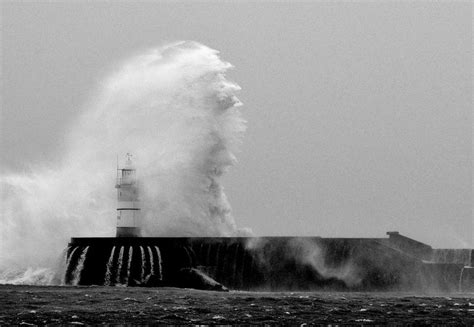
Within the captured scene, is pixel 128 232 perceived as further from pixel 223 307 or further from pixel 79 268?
pixel 223 307

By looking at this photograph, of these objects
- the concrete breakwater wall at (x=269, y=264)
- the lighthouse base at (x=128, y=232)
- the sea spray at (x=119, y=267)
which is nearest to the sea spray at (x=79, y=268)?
the concrete breakwater wall at (x=269, y=264)

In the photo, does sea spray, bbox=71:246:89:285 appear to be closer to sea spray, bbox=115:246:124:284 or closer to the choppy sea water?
sea spray, bbox=115:246:124:284

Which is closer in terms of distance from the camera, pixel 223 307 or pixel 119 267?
pixel 223 307

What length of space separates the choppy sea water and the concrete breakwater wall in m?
0.83

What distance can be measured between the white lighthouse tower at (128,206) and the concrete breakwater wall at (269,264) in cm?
327

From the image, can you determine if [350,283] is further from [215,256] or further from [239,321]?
[239,321]

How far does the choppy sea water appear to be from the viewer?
32.3 m

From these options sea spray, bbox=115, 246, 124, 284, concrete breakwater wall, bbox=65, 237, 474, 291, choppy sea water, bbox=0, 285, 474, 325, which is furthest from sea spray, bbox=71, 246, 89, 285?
choppy sea water, bbox=0, 285, 474, 325

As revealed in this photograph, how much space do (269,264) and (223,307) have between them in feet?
21.6

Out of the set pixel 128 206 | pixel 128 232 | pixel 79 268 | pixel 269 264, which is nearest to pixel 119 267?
pixel 79 268

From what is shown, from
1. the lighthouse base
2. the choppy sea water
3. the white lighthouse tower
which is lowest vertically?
the choppy sea water

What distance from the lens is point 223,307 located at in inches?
1384

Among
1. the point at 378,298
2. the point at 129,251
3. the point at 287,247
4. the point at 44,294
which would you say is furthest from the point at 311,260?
the point at 44,294

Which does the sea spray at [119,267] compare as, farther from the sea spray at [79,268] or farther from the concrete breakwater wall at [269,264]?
the sea spray at [79,268]
